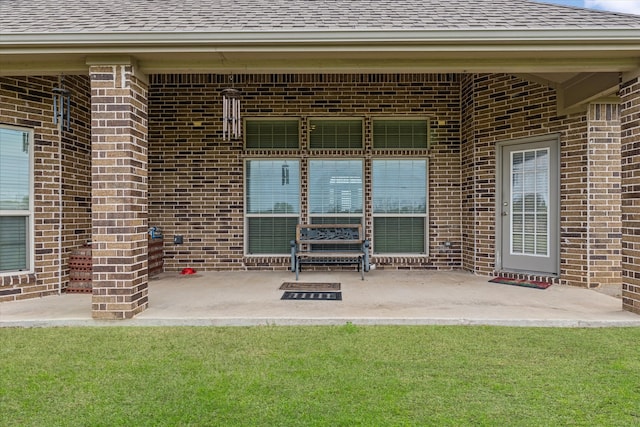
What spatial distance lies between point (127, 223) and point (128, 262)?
0.38 m

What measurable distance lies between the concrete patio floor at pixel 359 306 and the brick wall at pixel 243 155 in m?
1.09

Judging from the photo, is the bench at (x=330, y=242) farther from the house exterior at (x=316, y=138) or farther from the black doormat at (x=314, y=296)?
the black doormat at (x=314, y=296)

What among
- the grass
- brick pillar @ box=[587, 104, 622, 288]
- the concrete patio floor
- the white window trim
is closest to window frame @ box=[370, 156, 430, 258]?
the concrete patio floor

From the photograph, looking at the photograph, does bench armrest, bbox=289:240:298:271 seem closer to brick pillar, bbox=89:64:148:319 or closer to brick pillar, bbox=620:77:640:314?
brick pillar, bbox=89:64:148:319

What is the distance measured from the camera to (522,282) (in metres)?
5.73

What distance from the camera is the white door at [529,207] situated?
18.8 ft

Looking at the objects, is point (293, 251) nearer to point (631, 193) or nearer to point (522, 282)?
point (522, 282)

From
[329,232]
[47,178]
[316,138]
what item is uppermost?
[316,138]

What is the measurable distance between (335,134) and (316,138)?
34 centimetres

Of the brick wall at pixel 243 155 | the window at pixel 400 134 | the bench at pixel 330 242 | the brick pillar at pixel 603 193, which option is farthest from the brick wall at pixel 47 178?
the brick pillar at pixel 603 193

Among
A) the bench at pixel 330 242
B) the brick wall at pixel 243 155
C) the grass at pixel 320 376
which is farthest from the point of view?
the brick wall at pixel 243 155

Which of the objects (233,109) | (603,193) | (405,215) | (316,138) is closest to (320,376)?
(233,109)

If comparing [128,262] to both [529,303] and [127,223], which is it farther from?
[529,303]

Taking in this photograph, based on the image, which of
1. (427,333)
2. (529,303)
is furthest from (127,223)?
(529,303)
